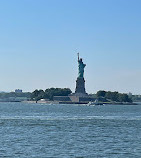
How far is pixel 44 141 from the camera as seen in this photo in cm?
4541

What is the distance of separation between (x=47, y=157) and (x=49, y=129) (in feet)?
70.5

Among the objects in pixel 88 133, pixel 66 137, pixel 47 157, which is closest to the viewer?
pixel 47 157

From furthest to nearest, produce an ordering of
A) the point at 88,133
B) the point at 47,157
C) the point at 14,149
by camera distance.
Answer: the point at 88,133 < the point at 14,149 < the point at 47,157

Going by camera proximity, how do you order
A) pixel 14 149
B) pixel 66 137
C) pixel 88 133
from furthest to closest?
pixel 88 133, pixel 66 137, pixel 14 149

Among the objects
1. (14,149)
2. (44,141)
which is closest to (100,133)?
(44,141)

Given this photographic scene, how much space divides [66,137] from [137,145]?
25.3 ft

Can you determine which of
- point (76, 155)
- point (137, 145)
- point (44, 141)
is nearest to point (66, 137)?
point (44, 141)

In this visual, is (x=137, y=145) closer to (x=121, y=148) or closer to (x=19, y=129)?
(x=121, y=148)

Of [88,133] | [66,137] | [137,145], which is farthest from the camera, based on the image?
[88,133]

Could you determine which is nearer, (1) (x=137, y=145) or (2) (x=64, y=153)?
(2) (x=64, y=153)

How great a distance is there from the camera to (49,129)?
5844 cm

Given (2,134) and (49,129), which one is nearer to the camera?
(2,134)

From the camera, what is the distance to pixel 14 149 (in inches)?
1591

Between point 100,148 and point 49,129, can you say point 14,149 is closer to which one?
point 100,148
